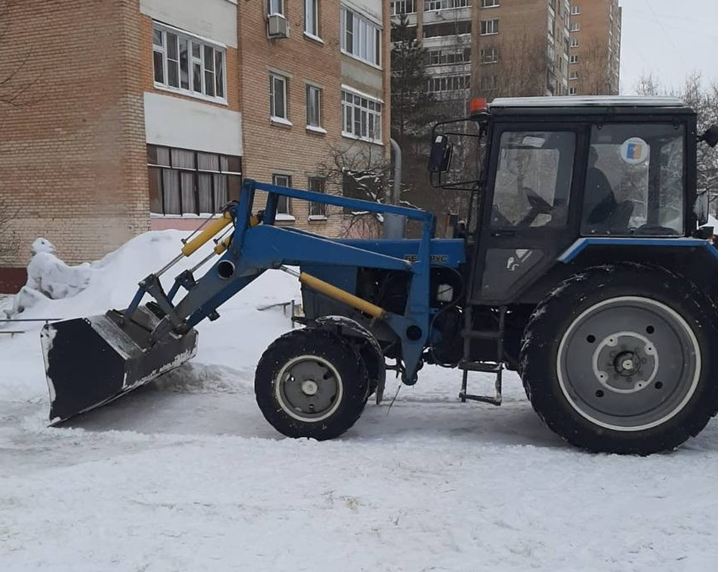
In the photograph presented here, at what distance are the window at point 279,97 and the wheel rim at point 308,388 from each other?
14.4 m

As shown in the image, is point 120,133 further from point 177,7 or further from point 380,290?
point 380,290

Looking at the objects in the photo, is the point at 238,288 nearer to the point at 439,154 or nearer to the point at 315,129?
the point at 439,154

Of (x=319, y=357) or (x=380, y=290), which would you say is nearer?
(x=319, y=357)

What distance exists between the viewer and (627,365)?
4.61 metres

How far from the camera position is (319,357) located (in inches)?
193

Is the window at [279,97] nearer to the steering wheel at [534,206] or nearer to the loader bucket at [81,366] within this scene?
the loader bucket at [81,366]

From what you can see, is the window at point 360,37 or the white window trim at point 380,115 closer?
the window at point 360,37

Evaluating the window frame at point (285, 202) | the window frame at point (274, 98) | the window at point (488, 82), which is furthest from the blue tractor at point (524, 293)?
the window at point (488, 82)

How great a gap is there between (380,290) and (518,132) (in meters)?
1.63

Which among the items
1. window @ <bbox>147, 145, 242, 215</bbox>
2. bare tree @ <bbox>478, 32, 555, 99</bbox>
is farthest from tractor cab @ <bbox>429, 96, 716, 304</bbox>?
bare tree @ <bbox>478, 32, 555, 99</bbox>

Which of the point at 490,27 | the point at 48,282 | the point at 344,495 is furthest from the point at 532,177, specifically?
the point at 490,27

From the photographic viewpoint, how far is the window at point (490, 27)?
159 feet

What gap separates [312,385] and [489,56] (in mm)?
41914

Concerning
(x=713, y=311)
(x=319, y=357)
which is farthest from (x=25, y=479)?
(x=713, y=311)
